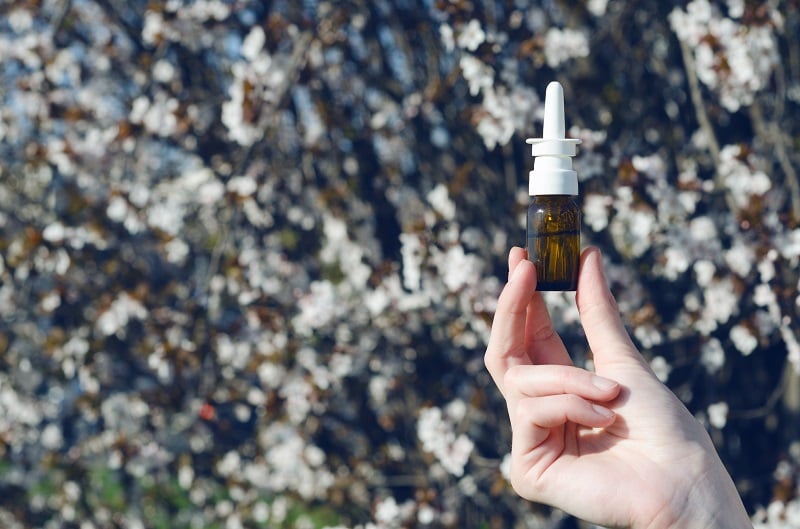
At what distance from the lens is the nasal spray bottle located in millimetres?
1745

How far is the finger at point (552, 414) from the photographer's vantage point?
1.64 meters

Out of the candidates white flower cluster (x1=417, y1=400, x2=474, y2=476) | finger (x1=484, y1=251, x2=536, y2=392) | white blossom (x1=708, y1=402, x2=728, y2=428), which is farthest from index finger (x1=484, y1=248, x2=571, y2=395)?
white blossom (x1=708, y1=402, x2=728, y2=428)

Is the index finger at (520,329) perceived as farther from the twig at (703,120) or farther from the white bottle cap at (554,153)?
the twig at (703,120)

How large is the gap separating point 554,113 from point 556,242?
0.24 metres

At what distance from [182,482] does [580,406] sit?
3314mm

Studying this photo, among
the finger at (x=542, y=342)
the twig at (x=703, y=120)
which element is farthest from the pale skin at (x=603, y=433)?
the twig at (x=703, y=120)

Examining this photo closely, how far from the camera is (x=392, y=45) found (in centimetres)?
424

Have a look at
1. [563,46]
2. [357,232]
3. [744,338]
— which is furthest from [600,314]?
[357,232]

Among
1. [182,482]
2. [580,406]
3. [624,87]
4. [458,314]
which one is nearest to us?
[580,406]

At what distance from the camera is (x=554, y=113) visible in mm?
1735

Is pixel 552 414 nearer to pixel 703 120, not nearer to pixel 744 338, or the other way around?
pixel 744 338

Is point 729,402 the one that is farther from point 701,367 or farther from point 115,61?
point 115,61

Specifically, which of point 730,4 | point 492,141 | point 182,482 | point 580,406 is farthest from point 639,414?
point 182,482

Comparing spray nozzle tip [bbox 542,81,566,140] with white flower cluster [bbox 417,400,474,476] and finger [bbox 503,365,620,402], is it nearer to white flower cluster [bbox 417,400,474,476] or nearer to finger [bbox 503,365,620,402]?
finger [bbox 503,365,620,402]
